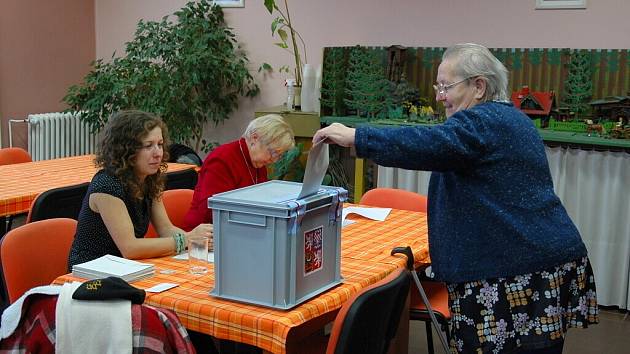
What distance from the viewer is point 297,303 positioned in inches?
86.0

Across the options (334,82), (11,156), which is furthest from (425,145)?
(11,156)

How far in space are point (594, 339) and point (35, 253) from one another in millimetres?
2932

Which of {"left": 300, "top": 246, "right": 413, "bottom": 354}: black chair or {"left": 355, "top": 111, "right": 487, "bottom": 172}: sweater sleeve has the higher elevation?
{"left": 355, "top": 111, "right": 487, "bottom": 172}: sweater sleeve

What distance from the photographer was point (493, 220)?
2174mm

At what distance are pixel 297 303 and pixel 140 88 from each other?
439cm

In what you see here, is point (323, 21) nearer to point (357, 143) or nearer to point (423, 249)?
point (423, 249)

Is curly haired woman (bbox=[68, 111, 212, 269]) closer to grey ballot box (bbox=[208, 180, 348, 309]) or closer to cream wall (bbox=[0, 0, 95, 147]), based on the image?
grey ballot box (bbox=[208, 180, 348, 309])

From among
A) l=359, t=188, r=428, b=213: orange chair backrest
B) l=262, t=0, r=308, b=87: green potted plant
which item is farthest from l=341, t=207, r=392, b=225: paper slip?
l=262, t=0, r=308, b=87: green potted plant

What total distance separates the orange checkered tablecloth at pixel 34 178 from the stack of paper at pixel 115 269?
4.48ft

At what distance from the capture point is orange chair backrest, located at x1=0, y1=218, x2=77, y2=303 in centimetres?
268

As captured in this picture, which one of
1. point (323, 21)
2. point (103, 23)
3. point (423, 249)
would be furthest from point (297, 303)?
point (103, 23)

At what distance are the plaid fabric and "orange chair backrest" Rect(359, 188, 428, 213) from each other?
2095mm

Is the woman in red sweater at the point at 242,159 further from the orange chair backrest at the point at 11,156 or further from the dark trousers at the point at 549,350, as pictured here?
the orange chair backrest at the point at 11,156

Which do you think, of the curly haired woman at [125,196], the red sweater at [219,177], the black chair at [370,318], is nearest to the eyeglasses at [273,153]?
the red sweater at [219,177]
